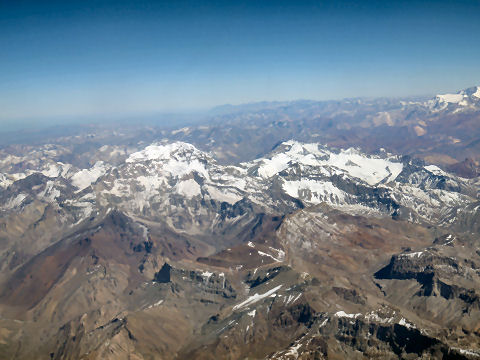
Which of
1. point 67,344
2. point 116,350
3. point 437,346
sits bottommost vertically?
point 67,344

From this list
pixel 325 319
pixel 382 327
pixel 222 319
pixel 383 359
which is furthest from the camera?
pixel 222 319

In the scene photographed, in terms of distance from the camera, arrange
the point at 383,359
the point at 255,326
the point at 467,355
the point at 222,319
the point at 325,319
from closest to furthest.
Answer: the point at 467,355, the point at 383,359, the point at 325,319, the point at 255,326, the point at 222,319

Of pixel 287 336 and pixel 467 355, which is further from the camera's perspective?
pixel 287 336

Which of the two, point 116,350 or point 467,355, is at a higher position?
point 467,355

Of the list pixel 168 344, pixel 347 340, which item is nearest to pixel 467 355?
pixel 347 340

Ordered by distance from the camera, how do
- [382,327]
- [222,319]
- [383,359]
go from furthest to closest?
[222,319]
[382,327]
[383,359]

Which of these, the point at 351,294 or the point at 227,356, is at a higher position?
the point at 351,294

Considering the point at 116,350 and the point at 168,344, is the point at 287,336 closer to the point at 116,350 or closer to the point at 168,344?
the point at 168,344

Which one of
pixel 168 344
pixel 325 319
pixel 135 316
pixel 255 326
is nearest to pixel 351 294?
pixel 325 319

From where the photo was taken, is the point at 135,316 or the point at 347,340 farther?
the point at 135,316

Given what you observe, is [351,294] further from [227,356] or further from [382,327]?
[227,356]
